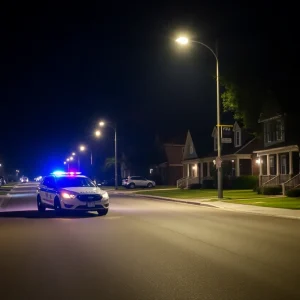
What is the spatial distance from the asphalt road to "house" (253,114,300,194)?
23.3 m

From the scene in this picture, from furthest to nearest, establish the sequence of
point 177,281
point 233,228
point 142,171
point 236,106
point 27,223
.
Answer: point 142,171 < point 236,106 < point 27,223 < point 233,228 < point 177,281

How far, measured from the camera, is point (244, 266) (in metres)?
10.8

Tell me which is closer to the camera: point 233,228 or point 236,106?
point 233,228

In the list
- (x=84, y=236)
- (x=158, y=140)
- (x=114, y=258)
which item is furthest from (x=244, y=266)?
(x=158, y=140)

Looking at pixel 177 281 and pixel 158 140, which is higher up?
pixel 158 140

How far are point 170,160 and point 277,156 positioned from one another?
33246 millimetres

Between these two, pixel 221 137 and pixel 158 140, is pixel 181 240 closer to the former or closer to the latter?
pixel 221 137

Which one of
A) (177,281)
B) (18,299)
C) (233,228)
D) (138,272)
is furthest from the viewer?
(233,228)

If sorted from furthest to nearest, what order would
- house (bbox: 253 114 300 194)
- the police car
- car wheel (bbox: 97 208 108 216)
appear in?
house (bbox: 253 114 300 194) < car wheel (bbox: 97 208 108 216) < the police car

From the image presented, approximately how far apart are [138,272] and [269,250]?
405cm

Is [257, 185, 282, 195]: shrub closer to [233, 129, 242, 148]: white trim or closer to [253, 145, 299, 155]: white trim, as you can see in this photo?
[253, 145, 299, 155]: white trim

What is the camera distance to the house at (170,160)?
78688 millimetres

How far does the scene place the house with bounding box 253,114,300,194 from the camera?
42094 mm

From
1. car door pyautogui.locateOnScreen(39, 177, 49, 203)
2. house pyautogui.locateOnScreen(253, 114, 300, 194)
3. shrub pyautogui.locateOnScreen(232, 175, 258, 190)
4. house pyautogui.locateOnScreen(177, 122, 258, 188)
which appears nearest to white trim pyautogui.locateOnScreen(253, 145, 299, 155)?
house pyautogui.locateOnScreen(253, 114, 300, 194)
